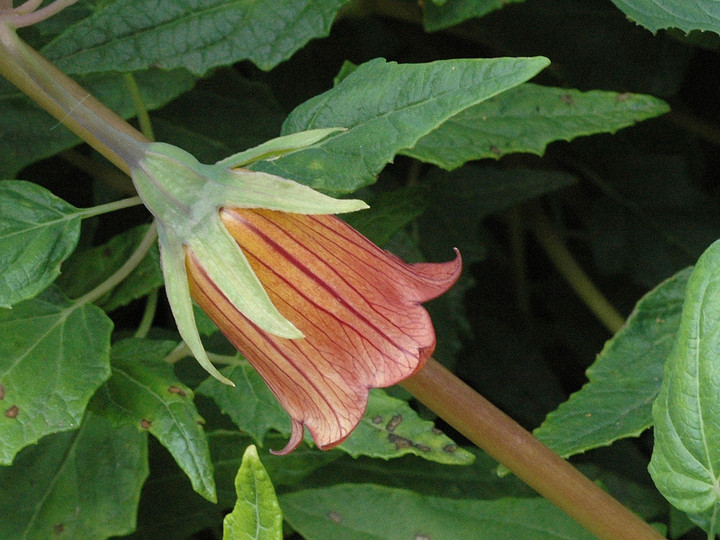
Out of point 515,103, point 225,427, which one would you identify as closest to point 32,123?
point 225,427

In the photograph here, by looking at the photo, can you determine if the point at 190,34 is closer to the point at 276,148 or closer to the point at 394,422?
the point at 276,148

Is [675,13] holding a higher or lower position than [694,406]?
higher

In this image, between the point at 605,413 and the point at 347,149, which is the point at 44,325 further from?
the point at 605,413

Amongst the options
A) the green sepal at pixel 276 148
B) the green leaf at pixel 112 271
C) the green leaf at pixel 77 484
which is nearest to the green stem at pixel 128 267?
the green leaf at pixel 112 271

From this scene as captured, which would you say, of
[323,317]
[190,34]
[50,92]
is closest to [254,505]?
[323,317]

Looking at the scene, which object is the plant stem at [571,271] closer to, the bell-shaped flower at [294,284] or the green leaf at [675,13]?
the green leaf at [675,13]

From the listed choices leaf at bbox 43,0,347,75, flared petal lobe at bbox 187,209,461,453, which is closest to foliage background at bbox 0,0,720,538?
leaf at bbox 43,0,347,75

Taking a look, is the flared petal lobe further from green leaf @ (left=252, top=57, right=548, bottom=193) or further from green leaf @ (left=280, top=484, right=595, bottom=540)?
green leaf @ (left=280, top=484, right=595, bottom=540)

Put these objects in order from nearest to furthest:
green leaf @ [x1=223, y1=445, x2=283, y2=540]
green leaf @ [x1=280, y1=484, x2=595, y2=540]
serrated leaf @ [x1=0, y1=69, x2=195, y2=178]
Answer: green leaf @ [x1=223, y1=445, x2=283, y2=540] → green leaf @ [x1=280, y1=484, x2=595, y2=540] → serrated leaf @ [x1=0, y1=69, x2=195, y2=178]
